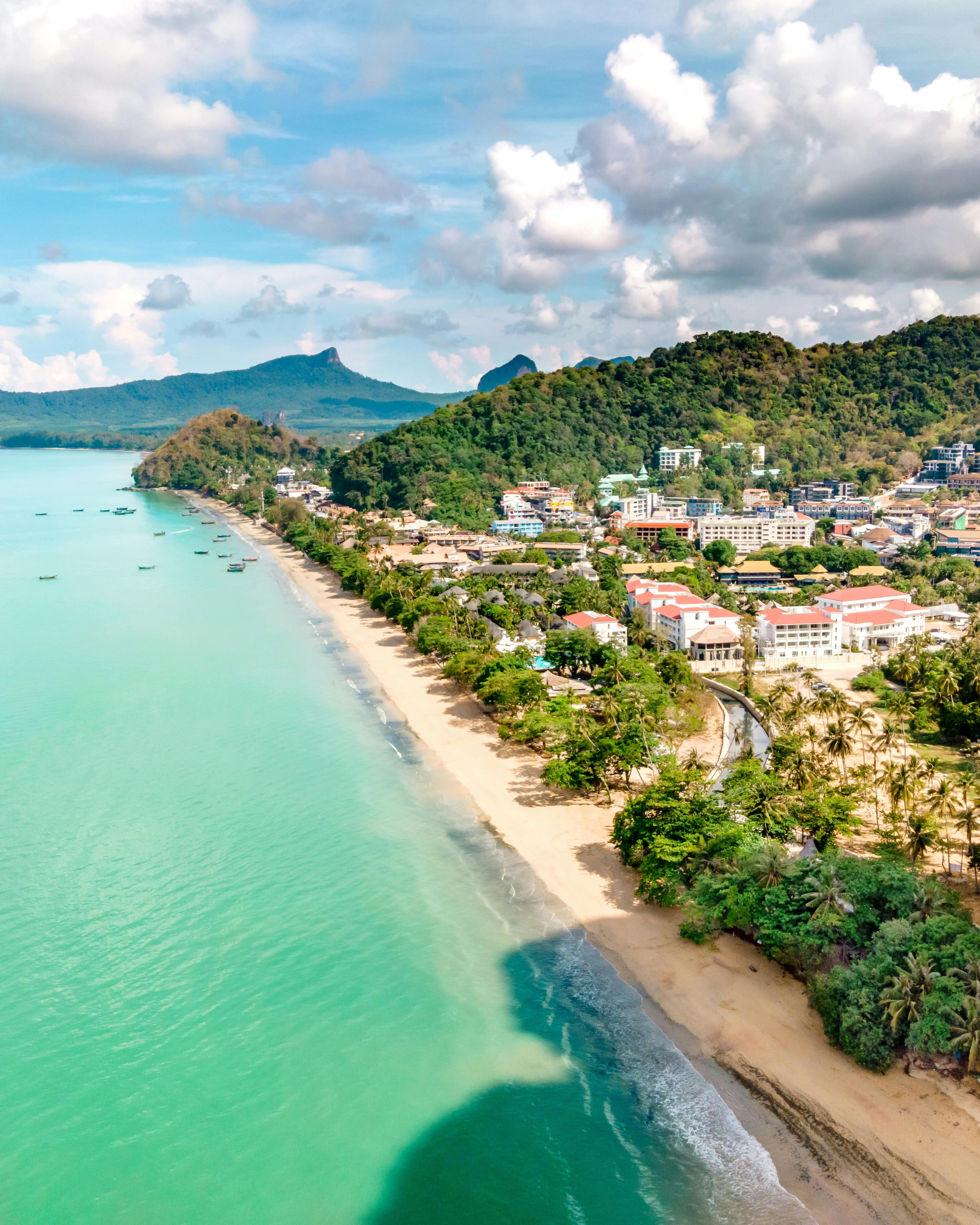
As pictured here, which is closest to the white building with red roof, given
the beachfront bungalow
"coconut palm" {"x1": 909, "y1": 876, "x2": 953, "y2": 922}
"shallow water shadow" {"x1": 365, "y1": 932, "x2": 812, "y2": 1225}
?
the beachfront bungalow

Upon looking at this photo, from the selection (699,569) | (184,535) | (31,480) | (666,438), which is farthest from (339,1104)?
(31,480)

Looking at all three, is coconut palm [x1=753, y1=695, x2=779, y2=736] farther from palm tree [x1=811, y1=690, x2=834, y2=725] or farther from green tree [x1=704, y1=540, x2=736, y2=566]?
green tree [x1=704, y1=540, x2=736, y2=566]

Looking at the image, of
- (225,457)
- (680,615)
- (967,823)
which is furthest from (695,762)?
(225,457)

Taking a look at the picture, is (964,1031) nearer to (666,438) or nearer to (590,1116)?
(590,1116)

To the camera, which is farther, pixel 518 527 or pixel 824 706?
pixel 518 527

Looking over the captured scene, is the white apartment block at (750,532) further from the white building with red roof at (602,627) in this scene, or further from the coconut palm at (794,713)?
the coconut palm at (794,713)

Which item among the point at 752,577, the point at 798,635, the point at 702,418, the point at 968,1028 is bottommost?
the point at 968,1028

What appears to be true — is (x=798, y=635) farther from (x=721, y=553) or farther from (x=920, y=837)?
Answer: (x=721, y=553)

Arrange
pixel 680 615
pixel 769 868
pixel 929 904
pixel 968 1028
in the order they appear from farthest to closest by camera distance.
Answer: pixel 680 615 → pixel 769 868 → pixel 929 904 → pixel 968 1028
